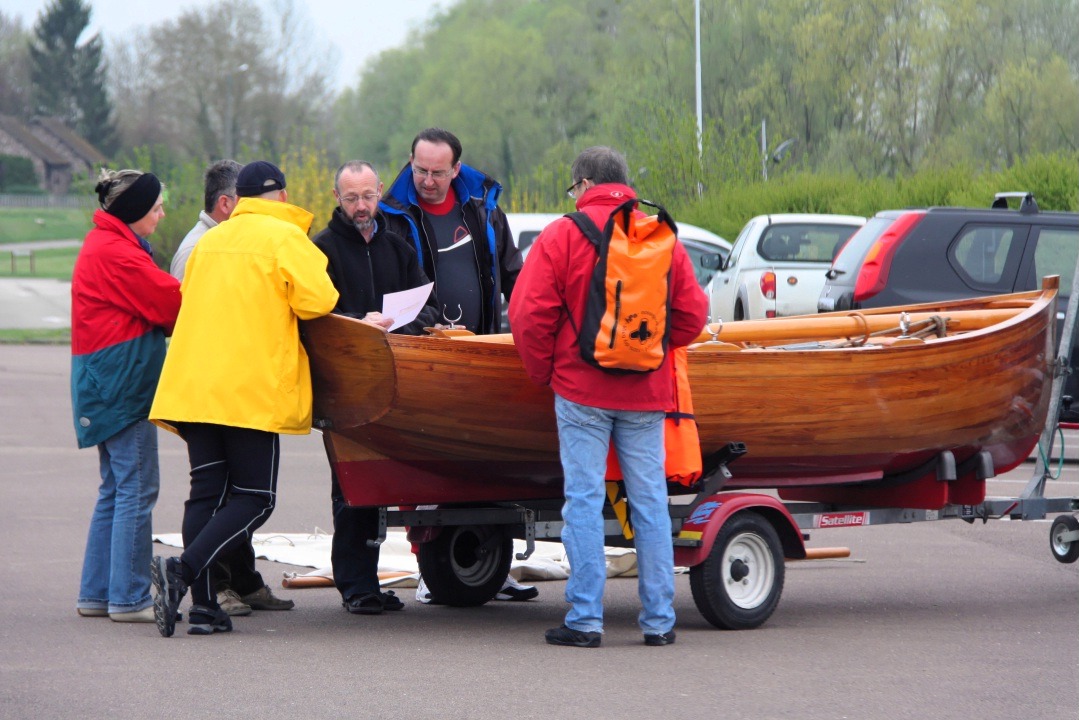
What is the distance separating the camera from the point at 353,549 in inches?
279

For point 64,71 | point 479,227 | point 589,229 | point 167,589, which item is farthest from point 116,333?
point 64,71

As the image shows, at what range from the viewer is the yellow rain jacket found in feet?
20.8

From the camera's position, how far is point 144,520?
6.76 meters

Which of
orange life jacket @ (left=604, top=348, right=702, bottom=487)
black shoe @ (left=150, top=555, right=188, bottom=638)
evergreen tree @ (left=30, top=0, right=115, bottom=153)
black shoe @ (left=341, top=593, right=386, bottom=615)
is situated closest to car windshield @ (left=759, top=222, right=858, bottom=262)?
black shoe @ (left=341, top=593, right=386, bottom=615)

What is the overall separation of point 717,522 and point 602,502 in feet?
2.04

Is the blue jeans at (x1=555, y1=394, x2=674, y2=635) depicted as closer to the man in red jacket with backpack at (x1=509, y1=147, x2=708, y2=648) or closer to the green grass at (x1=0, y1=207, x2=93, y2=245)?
the man in red jacket with backpack at (x1=509, y1=147, x2=708, y2=648)

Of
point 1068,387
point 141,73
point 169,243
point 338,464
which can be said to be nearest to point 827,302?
point 1068,387

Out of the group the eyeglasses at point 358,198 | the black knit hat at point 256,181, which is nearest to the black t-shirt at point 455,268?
the eyeglasses at point 358,198

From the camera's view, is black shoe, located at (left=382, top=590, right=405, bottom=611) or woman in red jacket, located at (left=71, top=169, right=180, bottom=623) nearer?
woman in red jacket, located at (left=71, top=169, right=180, bottom=623)

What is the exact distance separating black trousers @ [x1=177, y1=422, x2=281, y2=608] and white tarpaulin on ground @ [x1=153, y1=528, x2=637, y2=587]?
1.45 m

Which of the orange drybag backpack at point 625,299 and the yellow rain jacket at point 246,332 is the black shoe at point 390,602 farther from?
the orange drybag backpack at point 625,299

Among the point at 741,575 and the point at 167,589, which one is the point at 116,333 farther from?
the point at 741,575

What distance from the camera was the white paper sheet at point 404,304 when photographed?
652 cm

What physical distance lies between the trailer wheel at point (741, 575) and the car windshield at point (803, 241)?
11853 millimetres
